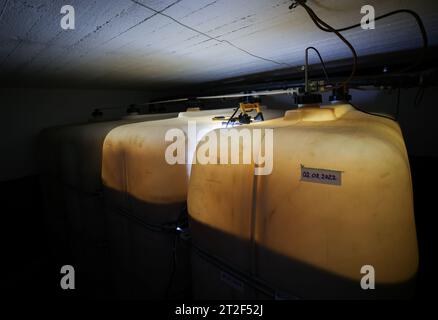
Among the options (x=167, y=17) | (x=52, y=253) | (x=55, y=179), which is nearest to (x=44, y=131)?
(x=55, y=179)

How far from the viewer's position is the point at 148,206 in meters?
1.62

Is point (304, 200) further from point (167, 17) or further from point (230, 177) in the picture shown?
point (167, 17)

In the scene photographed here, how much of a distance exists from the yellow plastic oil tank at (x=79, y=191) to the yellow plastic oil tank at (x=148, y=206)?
0.55 m

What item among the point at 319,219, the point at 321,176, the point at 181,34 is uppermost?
the point at 181,34

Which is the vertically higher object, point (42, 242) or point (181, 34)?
point (181, 34)

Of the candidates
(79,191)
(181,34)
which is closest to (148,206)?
(181,34)

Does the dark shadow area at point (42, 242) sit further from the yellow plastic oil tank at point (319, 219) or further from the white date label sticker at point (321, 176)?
the white date label sticker at point (321, 176)

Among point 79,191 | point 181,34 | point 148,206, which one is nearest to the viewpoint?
point 181,34

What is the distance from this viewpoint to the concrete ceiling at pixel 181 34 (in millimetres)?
1021

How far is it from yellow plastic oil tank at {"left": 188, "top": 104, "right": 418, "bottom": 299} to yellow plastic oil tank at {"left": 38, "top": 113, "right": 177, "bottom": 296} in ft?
5.62

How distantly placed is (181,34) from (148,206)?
3.72 feet

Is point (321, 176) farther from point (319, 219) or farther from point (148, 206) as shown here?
point (148, 206)

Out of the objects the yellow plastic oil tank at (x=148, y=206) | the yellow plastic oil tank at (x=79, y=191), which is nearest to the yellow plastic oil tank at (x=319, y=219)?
the yellow plastic oil tank at (x=148, y=206)
